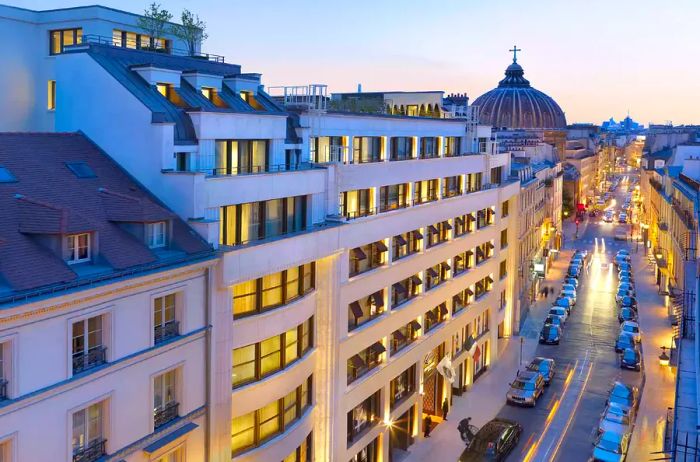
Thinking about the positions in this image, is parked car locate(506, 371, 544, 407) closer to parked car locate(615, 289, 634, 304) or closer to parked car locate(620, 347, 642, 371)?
parked car locate(620, 347, 642, 371)

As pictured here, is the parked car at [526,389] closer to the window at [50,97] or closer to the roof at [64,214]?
the roof at [64,214]

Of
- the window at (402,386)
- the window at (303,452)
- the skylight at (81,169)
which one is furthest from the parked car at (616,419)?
the skylight at (81,169)

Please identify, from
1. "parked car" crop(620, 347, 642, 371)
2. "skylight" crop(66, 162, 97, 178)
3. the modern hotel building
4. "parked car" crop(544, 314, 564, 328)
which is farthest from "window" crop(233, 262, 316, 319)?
"parked car" crop(544, 314, 564, 328)

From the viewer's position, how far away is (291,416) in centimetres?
3584

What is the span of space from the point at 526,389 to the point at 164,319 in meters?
35.3

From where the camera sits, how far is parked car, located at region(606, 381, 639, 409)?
53.0 m

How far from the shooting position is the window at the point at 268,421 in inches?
1277

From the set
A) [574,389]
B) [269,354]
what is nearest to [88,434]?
[269,354]

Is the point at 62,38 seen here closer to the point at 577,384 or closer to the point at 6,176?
the point at 6,176

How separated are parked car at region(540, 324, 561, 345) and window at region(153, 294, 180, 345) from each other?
51001 millimetres

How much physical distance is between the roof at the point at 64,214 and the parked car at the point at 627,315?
200ft

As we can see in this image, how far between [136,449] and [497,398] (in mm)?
36817

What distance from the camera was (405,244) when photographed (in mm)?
47531

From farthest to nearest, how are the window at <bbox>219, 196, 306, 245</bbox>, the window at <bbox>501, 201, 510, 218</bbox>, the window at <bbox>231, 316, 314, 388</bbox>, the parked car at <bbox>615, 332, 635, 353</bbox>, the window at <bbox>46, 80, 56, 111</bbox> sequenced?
the window at <bbox>501, 201, 510, 218</bbox>, the parked car at <bbox>615, 332, 635, 353</bbox>, the window at <bbox>46, 80, 56, 111</bbox>, the window at <bbox>219, 196, 306, 245</bbox>, the window at <bbox>231, 316, 314, 388</bbox>
